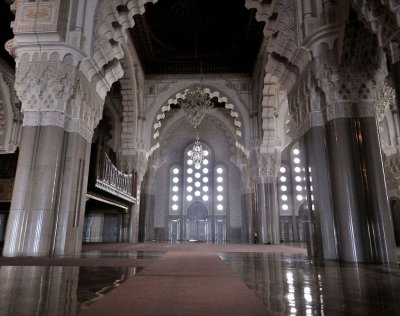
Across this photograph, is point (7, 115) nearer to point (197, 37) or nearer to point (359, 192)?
point (197, 37)

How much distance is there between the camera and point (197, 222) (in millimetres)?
18656

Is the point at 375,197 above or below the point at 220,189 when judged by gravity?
below

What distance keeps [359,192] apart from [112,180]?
632 cm

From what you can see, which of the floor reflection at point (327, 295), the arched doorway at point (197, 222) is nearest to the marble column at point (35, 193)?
the floor reflection at point (327, 295)

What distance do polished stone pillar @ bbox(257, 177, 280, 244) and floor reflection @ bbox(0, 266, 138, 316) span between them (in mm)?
10057

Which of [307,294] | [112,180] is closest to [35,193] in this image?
[112,180]

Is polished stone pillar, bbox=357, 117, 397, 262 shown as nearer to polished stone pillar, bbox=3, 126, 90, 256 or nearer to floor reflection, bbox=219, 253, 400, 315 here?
floor reflection, bbox=219, 253, 400, 315

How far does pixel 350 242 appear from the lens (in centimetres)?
430

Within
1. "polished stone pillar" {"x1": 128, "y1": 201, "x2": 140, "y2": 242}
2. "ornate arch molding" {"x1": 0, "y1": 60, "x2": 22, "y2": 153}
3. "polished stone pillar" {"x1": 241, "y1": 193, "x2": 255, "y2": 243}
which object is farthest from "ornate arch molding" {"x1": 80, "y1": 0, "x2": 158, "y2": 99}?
"polished stone pillar" {"x1": 241, "y1": 193, "x2": 255, "y2": 243}

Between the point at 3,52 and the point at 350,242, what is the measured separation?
37.1 feet

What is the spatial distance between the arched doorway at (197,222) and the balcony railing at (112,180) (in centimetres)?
767

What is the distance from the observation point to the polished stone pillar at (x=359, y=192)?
167 inches

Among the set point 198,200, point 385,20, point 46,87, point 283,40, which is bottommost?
point 198,200

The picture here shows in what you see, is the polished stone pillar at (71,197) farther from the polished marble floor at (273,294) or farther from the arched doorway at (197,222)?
the arched doorway at (197,222)
